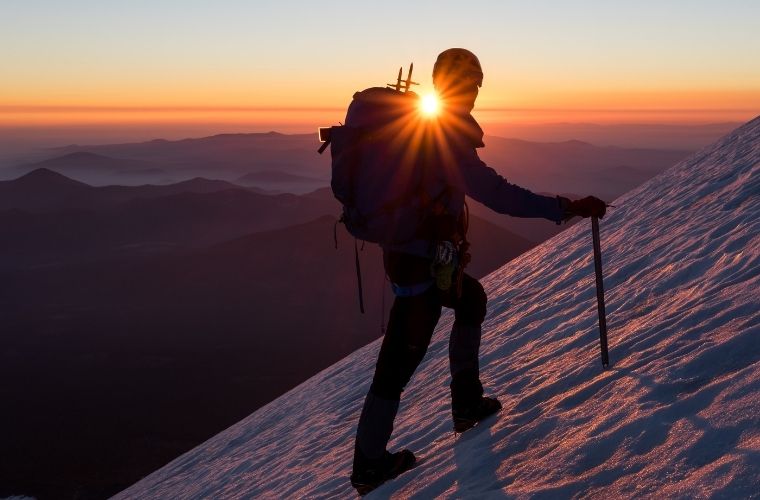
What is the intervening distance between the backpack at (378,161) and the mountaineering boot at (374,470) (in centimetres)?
149

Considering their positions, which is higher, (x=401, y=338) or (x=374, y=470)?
(x=401, y=338)

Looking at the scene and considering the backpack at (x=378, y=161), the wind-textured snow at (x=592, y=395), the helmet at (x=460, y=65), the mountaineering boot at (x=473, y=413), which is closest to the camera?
the wind-textured snow at (x=592, y=395)

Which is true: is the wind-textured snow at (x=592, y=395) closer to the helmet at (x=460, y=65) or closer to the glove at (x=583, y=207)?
the glove at (x=583, y=207)

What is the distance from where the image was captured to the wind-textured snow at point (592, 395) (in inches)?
136

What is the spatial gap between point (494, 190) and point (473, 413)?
5.66 ft

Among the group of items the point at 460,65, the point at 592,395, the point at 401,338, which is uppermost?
the point at 460,65

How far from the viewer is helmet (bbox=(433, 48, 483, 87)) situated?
→ 3.98m

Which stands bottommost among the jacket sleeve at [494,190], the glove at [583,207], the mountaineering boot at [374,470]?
the mountaineering boot at [374,470]

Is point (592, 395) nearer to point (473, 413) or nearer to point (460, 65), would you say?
point (473, 413)

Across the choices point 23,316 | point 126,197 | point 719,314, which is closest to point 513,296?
point 719,314

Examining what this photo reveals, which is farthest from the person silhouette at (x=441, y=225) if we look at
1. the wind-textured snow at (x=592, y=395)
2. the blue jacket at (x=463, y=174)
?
the wind-textured snow at (x=592, y=395)

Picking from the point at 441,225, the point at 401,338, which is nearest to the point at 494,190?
the point at 441,225

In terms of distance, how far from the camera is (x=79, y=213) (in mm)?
153250

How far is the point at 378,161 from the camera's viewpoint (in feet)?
A: 12.4
